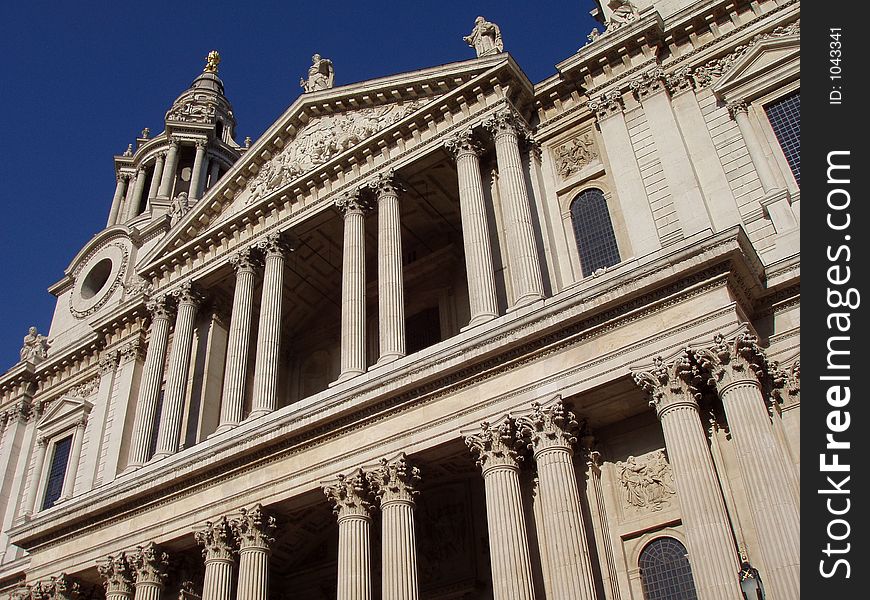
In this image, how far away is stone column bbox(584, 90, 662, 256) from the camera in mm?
19688

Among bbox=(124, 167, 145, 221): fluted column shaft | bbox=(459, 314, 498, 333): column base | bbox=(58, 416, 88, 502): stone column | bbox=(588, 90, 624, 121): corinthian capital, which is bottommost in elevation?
bbox=(459, 314, 498, 333): column base

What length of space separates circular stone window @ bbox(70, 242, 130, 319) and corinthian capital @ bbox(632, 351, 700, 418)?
27.3m

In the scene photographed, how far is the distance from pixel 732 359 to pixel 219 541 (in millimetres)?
12753

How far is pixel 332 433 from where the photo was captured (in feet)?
64.1

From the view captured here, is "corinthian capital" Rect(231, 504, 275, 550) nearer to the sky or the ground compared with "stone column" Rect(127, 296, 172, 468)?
nearer to the ground

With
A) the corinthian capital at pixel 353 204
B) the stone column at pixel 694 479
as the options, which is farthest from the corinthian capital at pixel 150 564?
the stone column at pixel 694 479

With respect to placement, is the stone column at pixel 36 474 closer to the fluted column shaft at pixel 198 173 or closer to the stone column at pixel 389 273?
the fluted column shaft at pixel 198 173

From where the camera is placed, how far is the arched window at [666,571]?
51.6 ft

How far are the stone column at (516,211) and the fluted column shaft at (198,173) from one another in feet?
82.3

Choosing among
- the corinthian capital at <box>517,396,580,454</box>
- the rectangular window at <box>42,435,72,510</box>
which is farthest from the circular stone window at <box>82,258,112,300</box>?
the corinthian capital at <box>517,396,580,454</box>

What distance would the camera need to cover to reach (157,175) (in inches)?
1769

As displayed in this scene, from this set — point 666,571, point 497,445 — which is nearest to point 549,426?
point 497,445

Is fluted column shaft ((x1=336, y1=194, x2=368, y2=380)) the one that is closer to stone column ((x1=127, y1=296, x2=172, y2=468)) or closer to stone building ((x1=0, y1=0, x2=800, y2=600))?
stone building ((x1=0, y1=0, x2=800, y2=600))

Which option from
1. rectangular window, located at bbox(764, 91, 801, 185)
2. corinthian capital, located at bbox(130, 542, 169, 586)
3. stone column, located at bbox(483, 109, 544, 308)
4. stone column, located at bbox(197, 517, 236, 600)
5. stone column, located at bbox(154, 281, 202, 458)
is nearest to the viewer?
rectangular window, located at bbox(764, 91, 801, 185)
